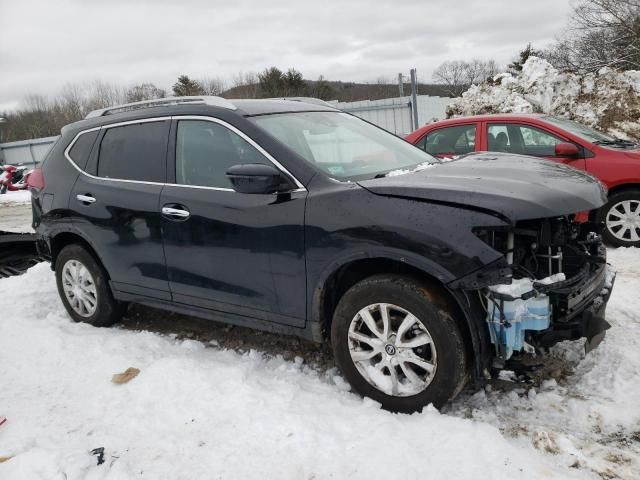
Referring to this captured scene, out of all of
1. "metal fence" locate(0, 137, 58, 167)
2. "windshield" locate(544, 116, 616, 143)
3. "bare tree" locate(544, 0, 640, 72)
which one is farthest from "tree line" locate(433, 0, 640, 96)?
"metal fence" locate(0, 137, 58, 167)

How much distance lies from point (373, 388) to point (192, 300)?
1501 mm

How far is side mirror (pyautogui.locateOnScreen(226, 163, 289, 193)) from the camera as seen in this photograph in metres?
3.04

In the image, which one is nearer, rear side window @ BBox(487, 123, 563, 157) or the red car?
the red car

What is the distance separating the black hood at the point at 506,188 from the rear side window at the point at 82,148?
8.51 feet

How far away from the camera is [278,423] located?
2.95 m

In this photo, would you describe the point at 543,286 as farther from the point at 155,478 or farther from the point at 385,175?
the point at 155,478

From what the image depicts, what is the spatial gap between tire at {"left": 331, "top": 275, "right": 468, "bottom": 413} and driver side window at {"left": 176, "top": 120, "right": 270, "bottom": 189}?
44.4 inches

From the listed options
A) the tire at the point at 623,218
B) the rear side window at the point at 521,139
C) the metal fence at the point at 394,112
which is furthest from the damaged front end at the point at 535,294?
the metal fence at the point at 394,112

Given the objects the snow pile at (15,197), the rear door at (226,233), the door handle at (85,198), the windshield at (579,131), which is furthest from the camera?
the snow pile at (15,197)

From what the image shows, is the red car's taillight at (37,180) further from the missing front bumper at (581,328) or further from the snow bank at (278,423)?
the missing front bumper at (581,328)

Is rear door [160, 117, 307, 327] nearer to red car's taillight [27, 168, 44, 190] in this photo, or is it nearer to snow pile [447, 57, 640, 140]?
red car's taillight [27, 168, 44, 190]

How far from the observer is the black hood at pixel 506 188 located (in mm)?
2613

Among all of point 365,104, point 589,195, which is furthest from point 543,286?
point 365,104

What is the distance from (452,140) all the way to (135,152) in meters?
4.35
